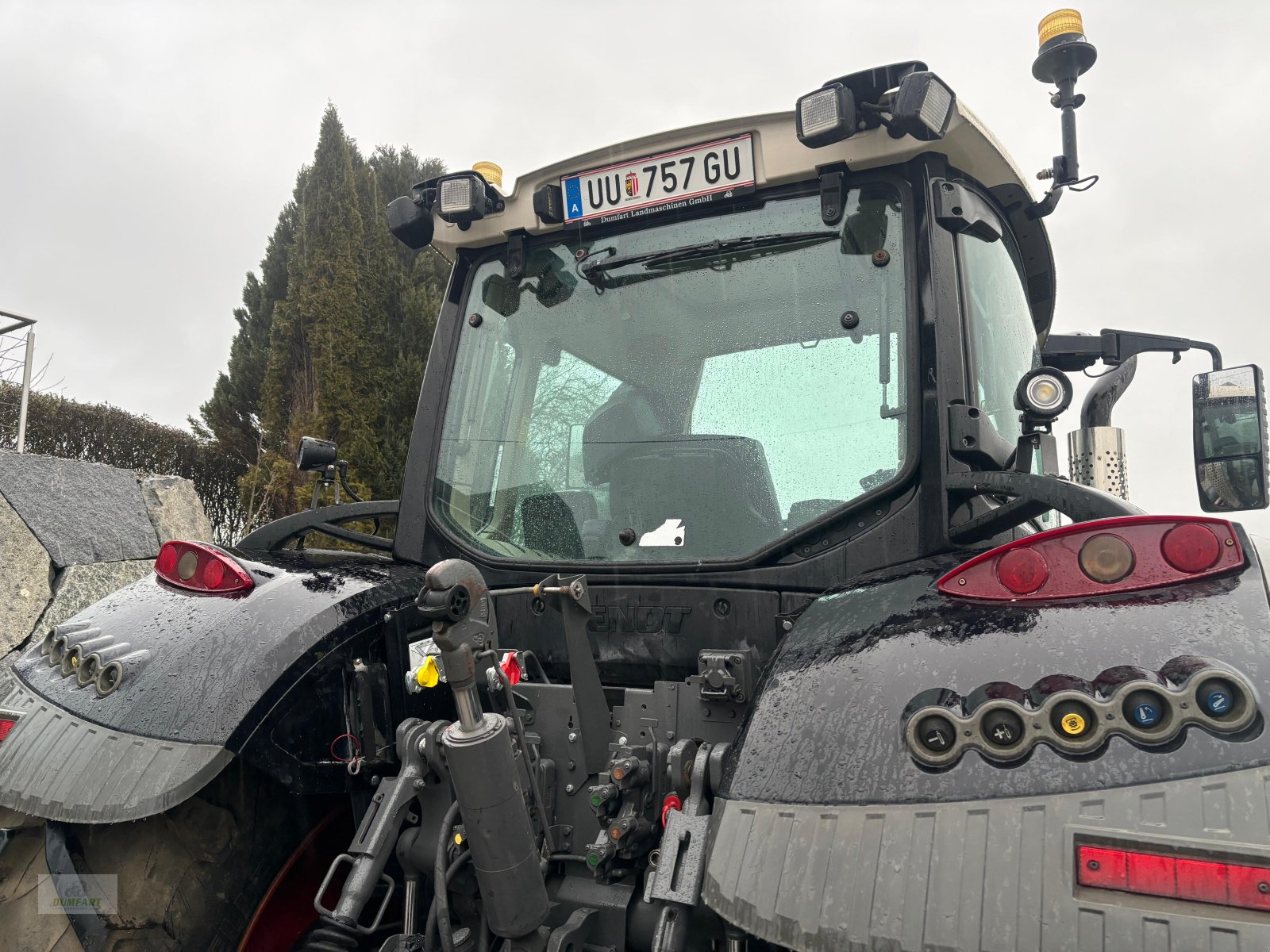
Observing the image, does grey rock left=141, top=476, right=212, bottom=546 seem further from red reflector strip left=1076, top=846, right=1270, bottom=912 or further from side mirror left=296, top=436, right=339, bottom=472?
red reflector strip left=1076, top=846, right=1270, bottom=912

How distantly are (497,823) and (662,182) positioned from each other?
177 centimetres

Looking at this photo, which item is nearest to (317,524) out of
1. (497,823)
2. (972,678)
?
(497,823)

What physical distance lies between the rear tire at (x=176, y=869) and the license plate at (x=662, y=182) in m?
1.78

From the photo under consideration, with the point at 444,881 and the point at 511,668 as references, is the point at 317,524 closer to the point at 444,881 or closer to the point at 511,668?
the point at 511,668

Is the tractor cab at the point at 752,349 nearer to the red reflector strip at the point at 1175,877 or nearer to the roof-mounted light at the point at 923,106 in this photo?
the roof-mounted light at the point at 923,106

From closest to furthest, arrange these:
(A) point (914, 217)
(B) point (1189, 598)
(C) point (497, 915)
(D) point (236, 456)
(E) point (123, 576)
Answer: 1. (B) point (1189, 598)
2. (C) point (497, 915)
3. (A) point (914, 217)
4. (E) point (123, 576)
5. (D) point (236, 456)

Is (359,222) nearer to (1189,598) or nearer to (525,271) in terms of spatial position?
(525,271)

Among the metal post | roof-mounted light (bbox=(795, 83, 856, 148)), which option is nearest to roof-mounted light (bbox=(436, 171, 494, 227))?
roof-mounted light (bbox=(795, 83, 856, 148))

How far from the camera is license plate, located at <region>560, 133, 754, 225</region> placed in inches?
99.0

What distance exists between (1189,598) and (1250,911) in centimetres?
48

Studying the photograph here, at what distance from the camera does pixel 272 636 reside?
83.7 inches

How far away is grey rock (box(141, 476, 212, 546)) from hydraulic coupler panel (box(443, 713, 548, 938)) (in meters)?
6.91

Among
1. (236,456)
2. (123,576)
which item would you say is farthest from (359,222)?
(123,576)

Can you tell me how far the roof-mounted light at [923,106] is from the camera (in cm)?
214
